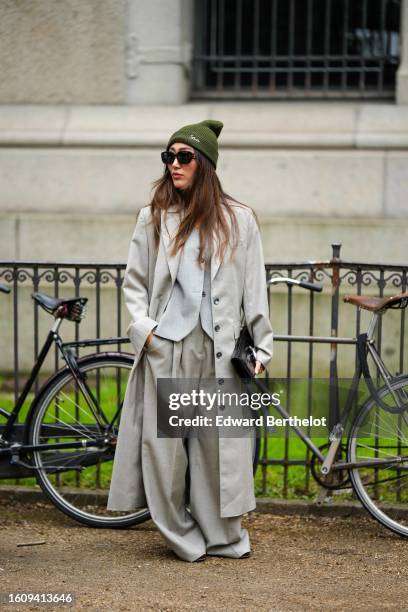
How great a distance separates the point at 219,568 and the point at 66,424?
1318 mm

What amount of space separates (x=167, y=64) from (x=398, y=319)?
321 cm

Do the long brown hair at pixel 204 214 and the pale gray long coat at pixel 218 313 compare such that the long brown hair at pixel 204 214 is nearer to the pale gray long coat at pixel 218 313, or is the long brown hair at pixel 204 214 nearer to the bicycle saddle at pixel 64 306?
the pale gray long coat at pixel 218 313

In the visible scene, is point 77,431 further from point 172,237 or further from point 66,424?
point 172,237

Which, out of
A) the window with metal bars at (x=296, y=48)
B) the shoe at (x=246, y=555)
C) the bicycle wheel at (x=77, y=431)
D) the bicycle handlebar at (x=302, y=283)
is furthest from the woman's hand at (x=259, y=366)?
the window with metal bars at (x=296, y=48)

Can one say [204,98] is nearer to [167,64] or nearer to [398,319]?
[167,64]

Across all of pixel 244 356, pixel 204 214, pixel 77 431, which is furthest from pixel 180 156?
pixel 77 431

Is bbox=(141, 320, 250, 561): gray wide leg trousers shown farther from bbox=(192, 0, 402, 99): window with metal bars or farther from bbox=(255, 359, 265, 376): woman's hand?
→ bbox=(192, 0, 402, 99): window with metal bars

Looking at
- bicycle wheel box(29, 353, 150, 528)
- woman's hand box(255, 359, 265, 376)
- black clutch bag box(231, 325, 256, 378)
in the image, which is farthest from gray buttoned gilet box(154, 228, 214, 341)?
bicycle wheel box(29, 353, 150, 528)

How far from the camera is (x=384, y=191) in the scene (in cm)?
921

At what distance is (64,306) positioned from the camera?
5.81m

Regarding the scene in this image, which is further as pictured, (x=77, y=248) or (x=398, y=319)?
(x=77, y=248)

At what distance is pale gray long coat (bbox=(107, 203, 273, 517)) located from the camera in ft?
17.0

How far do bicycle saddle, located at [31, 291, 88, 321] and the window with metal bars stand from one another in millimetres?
4628

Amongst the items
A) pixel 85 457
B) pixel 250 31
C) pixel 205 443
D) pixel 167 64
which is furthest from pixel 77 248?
pixel 205 443
